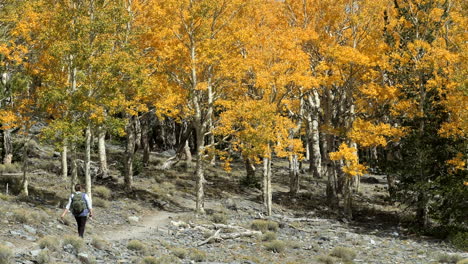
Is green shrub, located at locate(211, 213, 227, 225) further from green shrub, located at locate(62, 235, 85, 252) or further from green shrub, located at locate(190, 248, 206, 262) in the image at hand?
green shrub, located at locate(62, 235, 85, 252)

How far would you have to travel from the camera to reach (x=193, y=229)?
72.3 ft

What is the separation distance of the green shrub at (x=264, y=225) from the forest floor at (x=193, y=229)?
0.05 meters

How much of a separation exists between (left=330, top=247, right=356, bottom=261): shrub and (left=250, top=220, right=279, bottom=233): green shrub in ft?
13.6

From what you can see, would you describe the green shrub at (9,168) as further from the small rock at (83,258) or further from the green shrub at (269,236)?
the small rock at (83,258)

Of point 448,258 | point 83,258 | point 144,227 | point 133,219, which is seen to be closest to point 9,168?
point 133,219

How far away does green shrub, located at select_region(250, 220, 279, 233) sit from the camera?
23.1 meters

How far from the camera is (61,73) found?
2406 centimetres

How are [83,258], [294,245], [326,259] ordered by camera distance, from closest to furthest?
[83,258] < [326,259] < [294,245]

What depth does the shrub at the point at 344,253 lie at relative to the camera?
1894cm

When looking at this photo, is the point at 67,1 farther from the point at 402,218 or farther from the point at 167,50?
the point at 402,218

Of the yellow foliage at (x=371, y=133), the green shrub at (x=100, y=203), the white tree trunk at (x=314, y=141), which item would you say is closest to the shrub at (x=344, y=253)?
the yellow foliage at (x=371, y=133)

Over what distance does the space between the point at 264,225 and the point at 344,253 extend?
500 cm

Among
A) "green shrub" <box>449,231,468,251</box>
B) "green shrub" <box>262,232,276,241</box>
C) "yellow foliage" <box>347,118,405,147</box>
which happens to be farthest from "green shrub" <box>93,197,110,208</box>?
"green shrub" <box>449,231,468,251</box>

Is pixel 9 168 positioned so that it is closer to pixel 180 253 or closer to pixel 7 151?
pixel 7 151
